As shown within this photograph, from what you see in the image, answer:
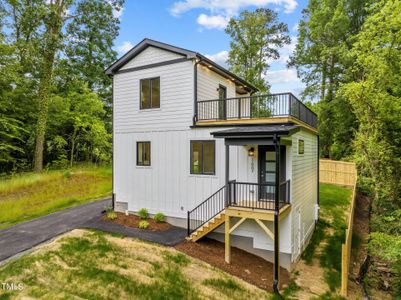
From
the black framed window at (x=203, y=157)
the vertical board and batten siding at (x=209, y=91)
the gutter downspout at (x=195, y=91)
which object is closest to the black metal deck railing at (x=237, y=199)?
the black framed window at (x=203, y=157)

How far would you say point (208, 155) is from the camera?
34.7ft

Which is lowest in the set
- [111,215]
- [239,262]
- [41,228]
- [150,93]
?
[239,262]

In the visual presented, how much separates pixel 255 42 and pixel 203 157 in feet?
66.6

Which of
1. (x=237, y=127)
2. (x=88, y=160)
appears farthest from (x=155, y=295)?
(x=88, y=160)

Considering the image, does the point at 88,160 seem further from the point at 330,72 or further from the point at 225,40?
the point at 330,72

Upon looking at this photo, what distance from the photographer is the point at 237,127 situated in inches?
389

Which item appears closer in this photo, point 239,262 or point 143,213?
point 239,262

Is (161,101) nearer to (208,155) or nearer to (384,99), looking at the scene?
(208,155)

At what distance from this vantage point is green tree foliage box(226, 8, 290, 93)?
26.4 metres

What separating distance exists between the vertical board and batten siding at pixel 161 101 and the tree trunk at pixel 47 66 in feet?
33.6

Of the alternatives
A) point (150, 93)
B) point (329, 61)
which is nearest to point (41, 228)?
point (150, 93)

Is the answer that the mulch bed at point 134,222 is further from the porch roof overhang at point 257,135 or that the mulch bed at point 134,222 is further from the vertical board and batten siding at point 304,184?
the vertical board and batten siding at point 304,184

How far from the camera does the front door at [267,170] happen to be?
955 cm

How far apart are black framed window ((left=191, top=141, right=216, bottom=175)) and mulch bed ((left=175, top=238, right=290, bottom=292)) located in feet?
9.16
